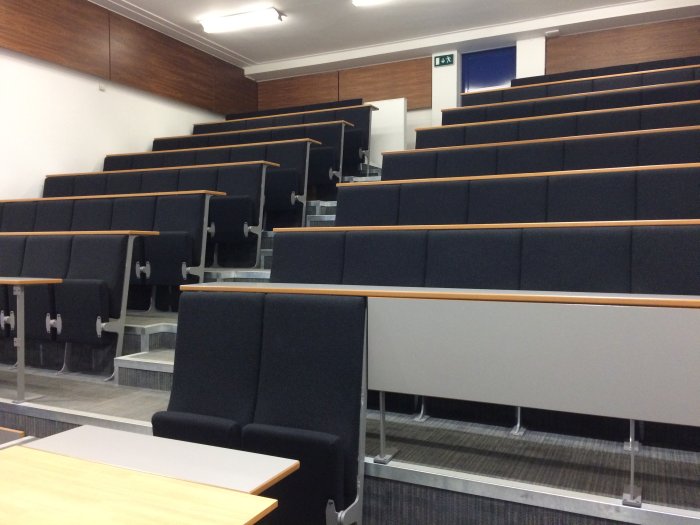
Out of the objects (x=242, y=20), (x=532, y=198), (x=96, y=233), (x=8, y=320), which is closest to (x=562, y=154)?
(x=532, y=198)

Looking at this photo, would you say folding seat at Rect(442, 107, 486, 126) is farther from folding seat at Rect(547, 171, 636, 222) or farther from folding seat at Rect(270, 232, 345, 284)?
folding seat at Rect(270, 232, 345, 284)

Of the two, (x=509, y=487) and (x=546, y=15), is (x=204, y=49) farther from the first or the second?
(x=509, y=487)

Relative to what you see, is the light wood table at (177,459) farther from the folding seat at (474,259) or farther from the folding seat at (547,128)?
the folding seat at (547,128)

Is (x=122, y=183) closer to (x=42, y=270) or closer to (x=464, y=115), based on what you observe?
(x=42, y=270)

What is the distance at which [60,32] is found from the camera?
1.23 m

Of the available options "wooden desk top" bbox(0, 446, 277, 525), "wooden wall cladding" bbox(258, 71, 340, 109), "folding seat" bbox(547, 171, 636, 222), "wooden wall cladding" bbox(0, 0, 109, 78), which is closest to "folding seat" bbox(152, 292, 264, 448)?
"wooden desk top" bbox(0, 446, 277, 525)

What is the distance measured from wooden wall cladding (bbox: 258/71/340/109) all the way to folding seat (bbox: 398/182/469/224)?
1159 mm

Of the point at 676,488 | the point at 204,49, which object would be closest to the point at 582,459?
the point at 676,488

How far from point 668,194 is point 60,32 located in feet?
4.10

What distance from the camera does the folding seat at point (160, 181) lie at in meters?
0.98

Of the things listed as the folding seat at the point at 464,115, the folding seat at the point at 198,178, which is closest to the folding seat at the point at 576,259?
the folding seat at the point at 198,178

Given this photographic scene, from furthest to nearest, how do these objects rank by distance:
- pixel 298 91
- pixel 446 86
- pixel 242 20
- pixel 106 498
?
pixel 298 91, pixel 446 86, pixel 242 20, pixel 106 498

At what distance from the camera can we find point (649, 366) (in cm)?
33

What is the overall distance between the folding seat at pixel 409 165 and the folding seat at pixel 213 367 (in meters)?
0.51
